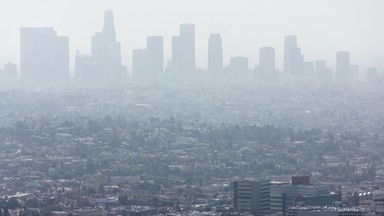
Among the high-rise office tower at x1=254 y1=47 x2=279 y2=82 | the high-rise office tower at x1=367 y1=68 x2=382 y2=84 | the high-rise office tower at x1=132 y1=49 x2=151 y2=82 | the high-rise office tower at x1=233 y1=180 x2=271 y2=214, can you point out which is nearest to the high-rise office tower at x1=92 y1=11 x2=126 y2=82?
the high-rise office tower at x1=132 y1=49 x2=151 y2=82

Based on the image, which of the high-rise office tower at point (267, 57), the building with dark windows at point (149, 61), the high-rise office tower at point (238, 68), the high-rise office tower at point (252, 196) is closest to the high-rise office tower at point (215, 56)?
the high-rise office tower at point (238, 68)

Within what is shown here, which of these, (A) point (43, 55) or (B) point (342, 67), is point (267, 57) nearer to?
(B) point (342, 67)

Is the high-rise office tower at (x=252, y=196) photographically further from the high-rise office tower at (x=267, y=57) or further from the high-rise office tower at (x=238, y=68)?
the high-rise office tower at (x=238, y=68)

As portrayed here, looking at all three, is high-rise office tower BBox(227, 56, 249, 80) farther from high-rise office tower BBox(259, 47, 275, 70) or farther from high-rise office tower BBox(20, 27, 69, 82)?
high-rise office tower BBox(20, 27, 69, 82)

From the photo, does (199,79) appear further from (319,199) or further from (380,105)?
(319,199)

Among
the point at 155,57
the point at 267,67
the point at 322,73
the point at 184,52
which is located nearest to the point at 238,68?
the point at 267,67

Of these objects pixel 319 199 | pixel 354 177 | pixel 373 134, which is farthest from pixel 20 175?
pixel 373 134
